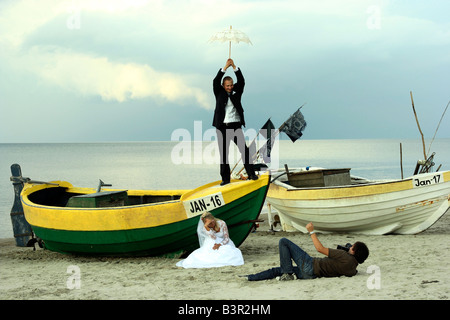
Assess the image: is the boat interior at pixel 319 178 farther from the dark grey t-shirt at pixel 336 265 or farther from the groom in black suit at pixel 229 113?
the dark grey t-shirt at pixel 336 265

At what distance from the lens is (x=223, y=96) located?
29.0 ft

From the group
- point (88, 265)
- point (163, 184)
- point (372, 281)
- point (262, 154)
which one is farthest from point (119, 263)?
point (163, 184)

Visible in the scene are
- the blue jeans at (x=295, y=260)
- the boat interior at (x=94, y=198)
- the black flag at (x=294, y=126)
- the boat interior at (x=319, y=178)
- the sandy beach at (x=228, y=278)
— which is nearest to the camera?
the sandy beach at (x=228, y=278)

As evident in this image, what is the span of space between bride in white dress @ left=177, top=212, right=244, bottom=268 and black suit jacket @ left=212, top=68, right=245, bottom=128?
1625 millimetres

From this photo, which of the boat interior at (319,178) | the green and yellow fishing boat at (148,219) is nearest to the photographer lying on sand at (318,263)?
the green and yellow fishing boat at (148,219)

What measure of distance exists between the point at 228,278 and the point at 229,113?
272cm

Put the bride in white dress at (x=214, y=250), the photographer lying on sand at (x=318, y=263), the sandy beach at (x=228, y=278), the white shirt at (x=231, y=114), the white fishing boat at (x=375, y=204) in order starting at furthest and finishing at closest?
the white fishing boat at (x=375, y=204)
the white shirt at (x=231, y=114)
the bride in white dress at (x=214, y=250)
the photographer lying on sand at (x=318, y=263)
the sandy beach at (x=228, y=278)

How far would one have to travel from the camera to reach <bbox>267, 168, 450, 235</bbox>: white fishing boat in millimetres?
10898

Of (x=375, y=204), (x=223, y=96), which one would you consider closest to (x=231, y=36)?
(x=223, y=96)

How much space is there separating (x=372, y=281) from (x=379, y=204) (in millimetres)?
4525

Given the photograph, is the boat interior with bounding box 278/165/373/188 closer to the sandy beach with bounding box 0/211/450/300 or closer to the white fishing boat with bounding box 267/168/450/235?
the white fishing boat with bounding box 267/168/450/235

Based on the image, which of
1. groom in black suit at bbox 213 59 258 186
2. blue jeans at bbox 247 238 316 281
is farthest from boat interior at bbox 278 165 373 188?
blue jeans at bbox 247 238 316 281

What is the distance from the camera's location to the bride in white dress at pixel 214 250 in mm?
8250
